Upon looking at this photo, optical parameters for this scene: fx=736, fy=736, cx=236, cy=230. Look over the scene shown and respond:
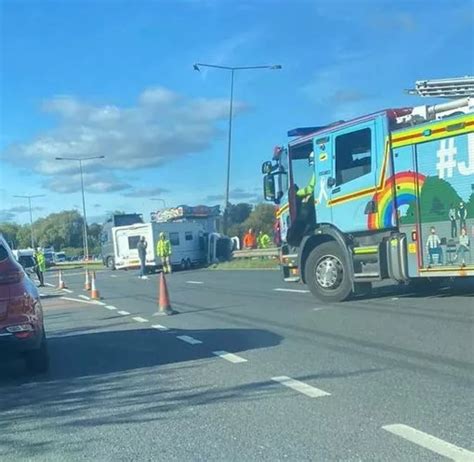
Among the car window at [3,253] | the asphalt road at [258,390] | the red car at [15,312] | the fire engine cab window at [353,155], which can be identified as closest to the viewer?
the asphalt road at [258,390]

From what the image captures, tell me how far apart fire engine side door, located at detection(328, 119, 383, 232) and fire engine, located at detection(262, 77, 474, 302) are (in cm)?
2

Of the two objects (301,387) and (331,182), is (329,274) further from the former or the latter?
(301,387)

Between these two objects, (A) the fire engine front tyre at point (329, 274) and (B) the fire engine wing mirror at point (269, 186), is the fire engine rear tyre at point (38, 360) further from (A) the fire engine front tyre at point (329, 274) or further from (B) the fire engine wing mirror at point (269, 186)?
(B) the fire engine wing mirror at point (269, 186)

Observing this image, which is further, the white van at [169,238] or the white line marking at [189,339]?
the white van at [169,238]

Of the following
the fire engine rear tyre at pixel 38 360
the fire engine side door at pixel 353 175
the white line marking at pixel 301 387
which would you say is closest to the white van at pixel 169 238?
the fire engine side door at pixel 353 175

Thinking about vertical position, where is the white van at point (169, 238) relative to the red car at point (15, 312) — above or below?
above

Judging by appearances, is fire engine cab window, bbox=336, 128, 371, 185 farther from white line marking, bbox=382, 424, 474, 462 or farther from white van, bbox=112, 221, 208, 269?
white van, bbox=112, 221, 208, 269

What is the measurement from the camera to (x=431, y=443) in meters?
4.82

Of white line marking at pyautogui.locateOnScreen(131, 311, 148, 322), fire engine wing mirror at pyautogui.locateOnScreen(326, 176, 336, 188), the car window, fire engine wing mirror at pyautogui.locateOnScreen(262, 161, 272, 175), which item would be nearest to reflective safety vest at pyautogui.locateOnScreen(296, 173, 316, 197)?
fire engine wing mirror at pyautogui.locateOnScreen(326, 176, 336, 188)

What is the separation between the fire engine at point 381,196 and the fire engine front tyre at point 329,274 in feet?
0.06

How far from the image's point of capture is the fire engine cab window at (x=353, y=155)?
41.5 feet

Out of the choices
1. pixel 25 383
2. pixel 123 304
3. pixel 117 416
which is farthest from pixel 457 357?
pixel 123 304

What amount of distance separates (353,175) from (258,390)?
697cm

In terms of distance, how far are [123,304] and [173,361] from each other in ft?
28.4
